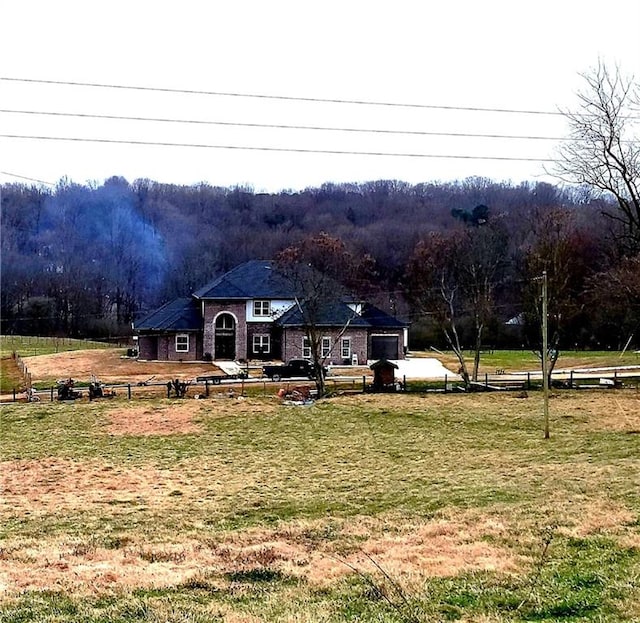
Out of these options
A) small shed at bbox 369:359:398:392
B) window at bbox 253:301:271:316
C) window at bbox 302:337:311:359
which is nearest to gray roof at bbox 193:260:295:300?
window at bbox 253:301:271:316

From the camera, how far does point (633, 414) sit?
994 inches

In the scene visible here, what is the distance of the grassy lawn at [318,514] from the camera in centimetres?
741

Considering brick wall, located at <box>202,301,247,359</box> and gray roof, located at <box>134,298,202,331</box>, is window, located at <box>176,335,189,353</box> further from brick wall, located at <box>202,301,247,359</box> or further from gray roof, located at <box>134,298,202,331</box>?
brick wall, located at <box>202,301,247,359</box>

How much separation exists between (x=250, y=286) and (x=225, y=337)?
365 centimetres

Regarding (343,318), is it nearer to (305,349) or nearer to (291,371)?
(305,349)

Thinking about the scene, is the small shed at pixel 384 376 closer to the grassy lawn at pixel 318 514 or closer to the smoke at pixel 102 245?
the grassy lawn at pixel 318 514

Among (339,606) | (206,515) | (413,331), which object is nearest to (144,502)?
(206,515)

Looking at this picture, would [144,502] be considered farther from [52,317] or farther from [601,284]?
[52,317]

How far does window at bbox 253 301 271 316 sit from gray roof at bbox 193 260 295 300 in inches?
15.2

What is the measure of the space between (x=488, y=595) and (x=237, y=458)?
42.6ft

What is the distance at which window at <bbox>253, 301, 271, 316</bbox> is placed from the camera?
152 ft

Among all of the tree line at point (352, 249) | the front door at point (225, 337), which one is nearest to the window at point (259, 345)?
the front door at point (225, 337)

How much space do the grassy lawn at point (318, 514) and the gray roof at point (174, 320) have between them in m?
18.6

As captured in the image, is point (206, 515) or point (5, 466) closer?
point (206, 515)
